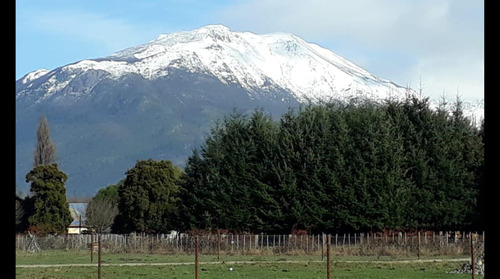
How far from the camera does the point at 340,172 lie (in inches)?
2021

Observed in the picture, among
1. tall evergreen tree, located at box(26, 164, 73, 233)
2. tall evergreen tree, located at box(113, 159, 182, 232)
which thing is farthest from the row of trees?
tall evergreen tree, located at box(26, 164, 73, 233)

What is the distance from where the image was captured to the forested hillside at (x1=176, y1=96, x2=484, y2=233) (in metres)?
50.2

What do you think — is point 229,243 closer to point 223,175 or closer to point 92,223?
point 223,175

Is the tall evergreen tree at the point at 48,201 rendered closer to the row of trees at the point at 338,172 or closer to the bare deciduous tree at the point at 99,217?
the row of trees at the point at 338,172

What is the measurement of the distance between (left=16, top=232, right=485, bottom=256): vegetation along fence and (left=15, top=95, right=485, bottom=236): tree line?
1.96 metres

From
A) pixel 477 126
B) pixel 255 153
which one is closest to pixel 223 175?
pixel 255 153

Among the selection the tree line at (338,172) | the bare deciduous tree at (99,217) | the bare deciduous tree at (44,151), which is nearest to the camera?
the tree line at (338,172)

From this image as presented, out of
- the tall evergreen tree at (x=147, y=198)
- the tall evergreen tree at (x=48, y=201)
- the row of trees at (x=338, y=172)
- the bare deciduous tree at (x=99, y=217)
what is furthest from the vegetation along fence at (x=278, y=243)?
the bare deciduous tree at (x=99, y=217)

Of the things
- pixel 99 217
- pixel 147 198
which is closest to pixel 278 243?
pixel 147 198

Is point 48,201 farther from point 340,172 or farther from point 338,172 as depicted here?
point 340,172

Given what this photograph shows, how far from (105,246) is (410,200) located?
20.5m

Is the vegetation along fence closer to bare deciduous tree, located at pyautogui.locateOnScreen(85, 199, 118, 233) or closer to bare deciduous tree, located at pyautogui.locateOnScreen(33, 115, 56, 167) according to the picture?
A: bare deciduous tree, located at pyautogui.locateOnScreen(85, 199, 118, 233)

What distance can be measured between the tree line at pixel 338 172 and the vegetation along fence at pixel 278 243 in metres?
1.96

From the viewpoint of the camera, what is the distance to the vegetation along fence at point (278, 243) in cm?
4231
